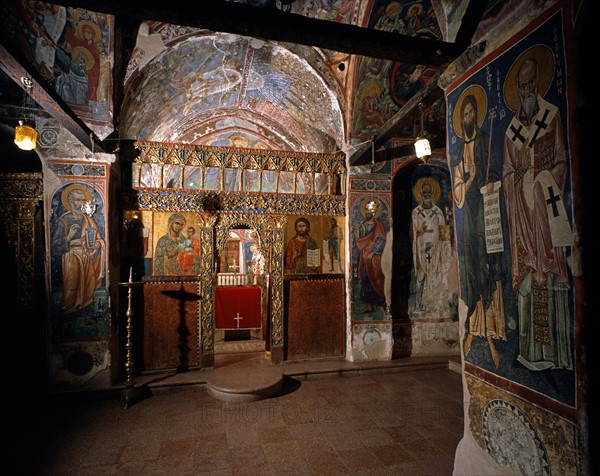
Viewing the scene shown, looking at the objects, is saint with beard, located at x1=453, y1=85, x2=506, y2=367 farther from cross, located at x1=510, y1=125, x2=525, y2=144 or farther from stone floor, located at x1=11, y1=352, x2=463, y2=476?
Answer: stone floor, located at x1=11, y1=352, x2=463, y2=476

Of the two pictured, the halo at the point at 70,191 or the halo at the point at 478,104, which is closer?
the halo at the point at 478,104

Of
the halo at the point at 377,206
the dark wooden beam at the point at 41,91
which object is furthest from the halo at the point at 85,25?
the halo at the point at 377,206

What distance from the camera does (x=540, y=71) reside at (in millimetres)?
2582

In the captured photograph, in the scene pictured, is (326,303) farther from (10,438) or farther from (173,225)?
(10,438)

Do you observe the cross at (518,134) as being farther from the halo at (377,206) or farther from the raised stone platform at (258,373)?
the raised stone platform at (258,373)

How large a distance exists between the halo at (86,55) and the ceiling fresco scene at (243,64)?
2cm

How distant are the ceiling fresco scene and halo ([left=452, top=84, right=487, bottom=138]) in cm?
39

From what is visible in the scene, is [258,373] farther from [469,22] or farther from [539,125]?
[469,22]

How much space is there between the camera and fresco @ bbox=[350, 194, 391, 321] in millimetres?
7797

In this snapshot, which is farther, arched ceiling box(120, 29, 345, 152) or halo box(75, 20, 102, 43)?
arched ceiling box(120, 29, 345, 152)

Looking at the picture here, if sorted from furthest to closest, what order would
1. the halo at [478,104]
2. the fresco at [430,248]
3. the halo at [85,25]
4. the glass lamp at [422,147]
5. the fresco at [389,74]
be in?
the fresco at [430,248] → the fresco at [389,74] → the halo at [85,25] → the glass lamp at [422,147] → the halo at [478,104]

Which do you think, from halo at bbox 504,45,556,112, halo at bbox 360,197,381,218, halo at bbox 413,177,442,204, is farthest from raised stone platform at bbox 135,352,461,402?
halo at bbox 504,45,556,112

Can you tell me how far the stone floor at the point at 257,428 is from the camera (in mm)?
4109

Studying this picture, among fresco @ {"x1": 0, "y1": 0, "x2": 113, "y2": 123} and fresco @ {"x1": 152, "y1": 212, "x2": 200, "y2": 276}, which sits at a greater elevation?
fresco @ {"x1": 0, "y1": 0, "x2": 113, "y2": 123}
